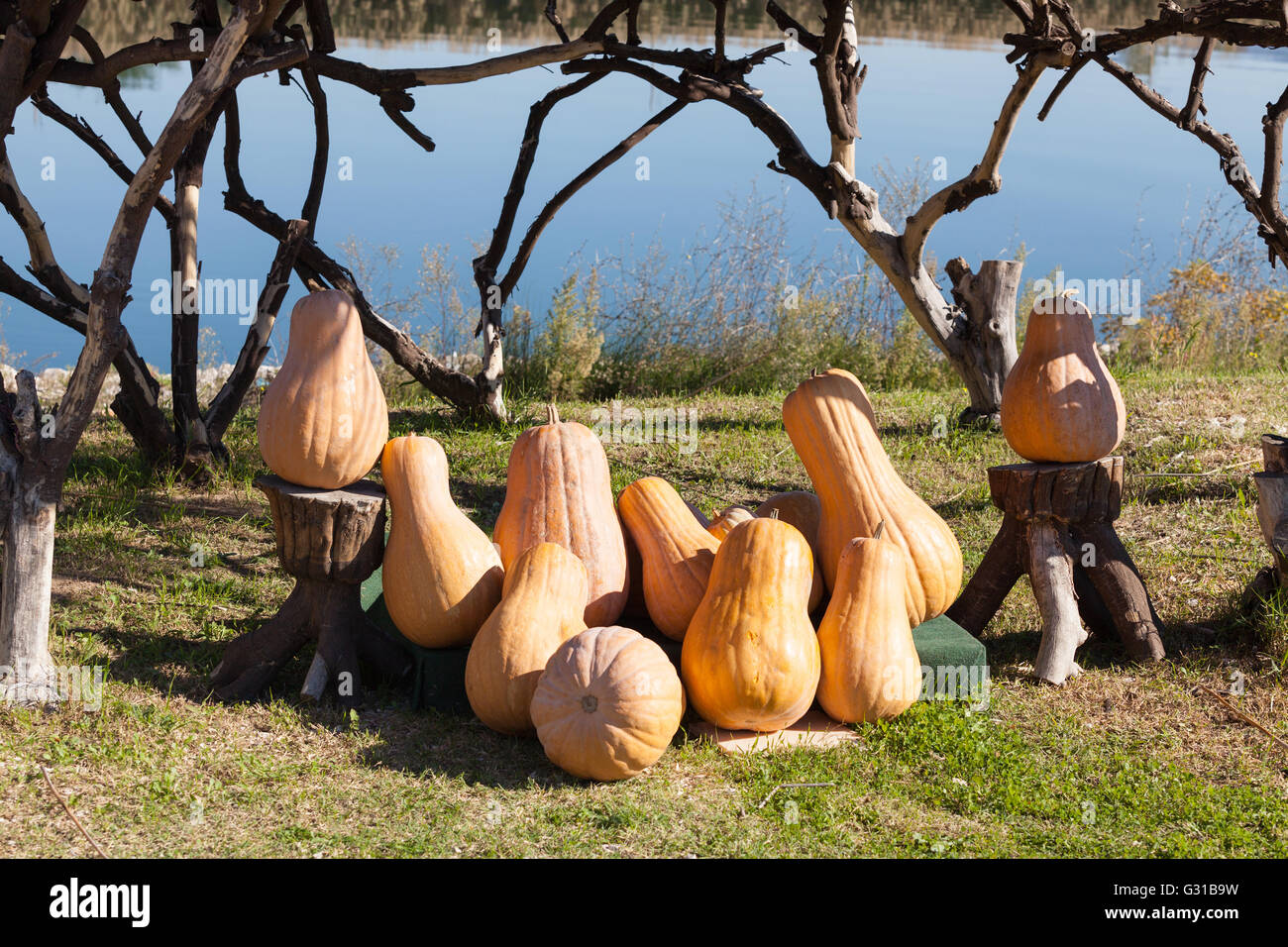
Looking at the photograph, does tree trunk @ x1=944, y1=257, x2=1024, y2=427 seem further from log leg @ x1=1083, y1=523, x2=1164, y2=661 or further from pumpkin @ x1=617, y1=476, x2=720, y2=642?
pumpkin @ x1=617, y1=476, x2=720, y2=642

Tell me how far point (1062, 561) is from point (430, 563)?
223cm

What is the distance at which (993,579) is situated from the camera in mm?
4500

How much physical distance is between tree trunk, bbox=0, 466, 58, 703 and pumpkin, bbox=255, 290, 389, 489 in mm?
694

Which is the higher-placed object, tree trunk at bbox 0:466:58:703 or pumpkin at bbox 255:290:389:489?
pumpkin at bbox 255:290:389:489

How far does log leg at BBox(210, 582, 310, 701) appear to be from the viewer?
4.00 metres

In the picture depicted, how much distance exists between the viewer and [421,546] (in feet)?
12.9

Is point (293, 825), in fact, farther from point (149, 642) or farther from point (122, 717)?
point (149, 642)

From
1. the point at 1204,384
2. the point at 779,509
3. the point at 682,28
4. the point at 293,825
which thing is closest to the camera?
the point at 293,825

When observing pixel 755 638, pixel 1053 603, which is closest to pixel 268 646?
pixel 755 638

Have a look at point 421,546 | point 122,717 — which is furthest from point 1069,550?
point 122,717

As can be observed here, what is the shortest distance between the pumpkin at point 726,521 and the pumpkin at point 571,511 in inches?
14.7

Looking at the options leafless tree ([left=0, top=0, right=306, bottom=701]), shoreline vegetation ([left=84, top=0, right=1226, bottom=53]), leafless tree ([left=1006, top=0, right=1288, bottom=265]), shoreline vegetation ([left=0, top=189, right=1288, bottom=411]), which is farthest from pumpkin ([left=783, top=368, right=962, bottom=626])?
shoreline vegetation ([left=84, top=0, right=1226, bottom=53])

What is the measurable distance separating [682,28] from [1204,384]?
17.1 metres

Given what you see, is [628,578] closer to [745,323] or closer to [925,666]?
[925,666]
